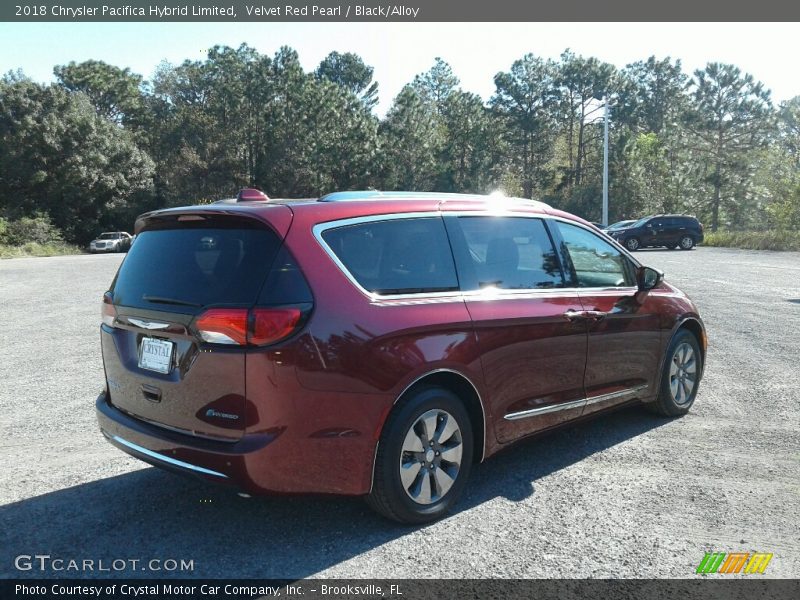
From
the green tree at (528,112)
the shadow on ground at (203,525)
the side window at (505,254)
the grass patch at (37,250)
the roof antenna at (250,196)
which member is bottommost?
the shadow on ground at (203,525)

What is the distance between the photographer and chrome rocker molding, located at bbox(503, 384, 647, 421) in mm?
4098

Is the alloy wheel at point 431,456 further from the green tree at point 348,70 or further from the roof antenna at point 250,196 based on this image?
the green tree at point 348,70

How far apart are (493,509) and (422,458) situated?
62 centimetres

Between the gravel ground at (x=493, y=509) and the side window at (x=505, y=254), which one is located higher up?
the side window at (x=505, y=254)

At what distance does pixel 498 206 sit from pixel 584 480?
1894 millimetres

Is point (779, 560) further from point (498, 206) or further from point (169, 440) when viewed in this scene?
point (169, 440)

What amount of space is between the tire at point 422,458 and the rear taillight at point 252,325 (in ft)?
2.53

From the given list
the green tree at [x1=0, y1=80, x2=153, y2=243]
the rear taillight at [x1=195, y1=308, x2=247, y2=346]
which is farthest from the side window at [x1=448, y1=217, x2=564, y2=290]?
the green tree at [x1=0, y1=80, x2=153, y2=243]

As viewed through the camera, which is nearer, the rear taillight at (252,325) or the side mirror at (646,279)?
the rear taillight at (252,325)

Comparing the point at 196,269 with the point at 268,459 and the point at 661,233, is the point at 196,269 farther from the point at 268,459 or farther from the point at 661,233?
the point at 661,233

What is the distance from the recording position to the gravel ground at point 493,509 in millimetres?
3223

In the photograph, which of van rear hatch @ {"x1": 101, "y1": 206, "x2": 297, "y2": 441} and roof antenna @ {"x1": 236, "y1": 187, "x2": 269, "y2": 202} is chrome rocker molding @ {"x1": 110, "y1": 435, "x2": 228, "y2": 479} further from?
roof antenna @ {"x1": 236, "y1": 187, "x2": 269, "y2": 202}

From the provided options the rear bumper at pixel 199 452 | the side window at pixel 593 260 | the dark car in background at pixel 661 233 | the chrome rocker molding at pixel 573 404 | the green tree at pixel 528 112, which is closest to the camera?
the rear bumper at pixel 199 452

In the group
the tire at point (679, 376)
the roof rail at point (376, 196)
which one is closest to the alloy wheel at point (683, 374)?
the tire at point (679, 376)
